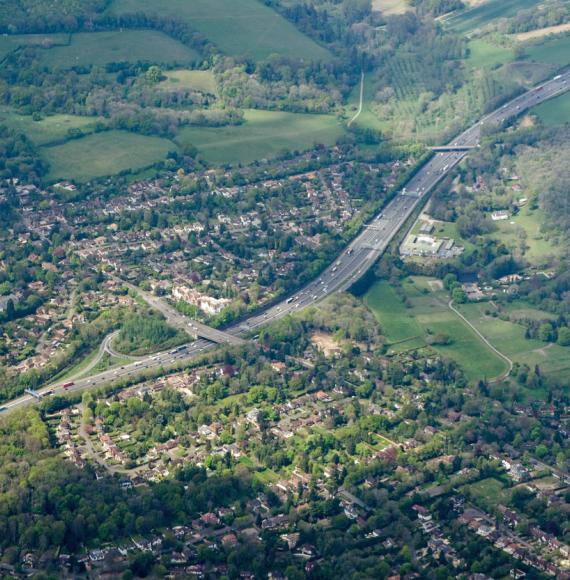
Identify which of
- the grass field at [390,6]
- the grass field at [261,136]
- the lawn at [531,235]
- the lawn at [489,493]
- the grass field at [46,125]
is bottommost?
the lawn at [489,493]

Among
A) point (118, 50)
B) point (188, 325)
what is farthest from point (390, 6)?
point (188, 325)

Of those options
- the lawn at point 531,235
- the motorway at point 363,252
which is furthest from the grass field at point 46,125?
the lawn at point 531,235

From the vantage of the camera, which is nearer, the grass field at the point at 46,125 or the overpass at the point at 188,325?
the overpass at the point at 188,325

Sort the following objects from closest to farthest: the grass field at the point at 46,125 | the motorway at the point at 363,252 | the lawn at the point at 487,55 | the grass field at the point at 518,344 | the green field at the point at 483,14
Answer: the motorway at the point at 363,252 → the grass field at the point at 518,344 → the grass field at the point at 46,125 → the lawn at the point at 487,55 → the green field at the point at 483,14

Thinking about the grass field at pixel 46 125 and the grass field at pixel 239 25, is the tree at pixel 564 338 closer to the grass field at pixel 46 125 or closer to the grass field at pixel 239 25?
the grass field at pixel 46 125

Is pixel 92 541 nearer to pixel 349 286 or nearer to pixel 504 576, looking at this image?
pixel 504 576

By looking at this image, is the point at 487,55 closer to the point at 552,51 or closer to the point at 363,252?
the point at 552,51

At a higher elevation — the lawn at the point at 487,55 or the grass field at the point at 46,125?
the lawn at the point at 487,55
